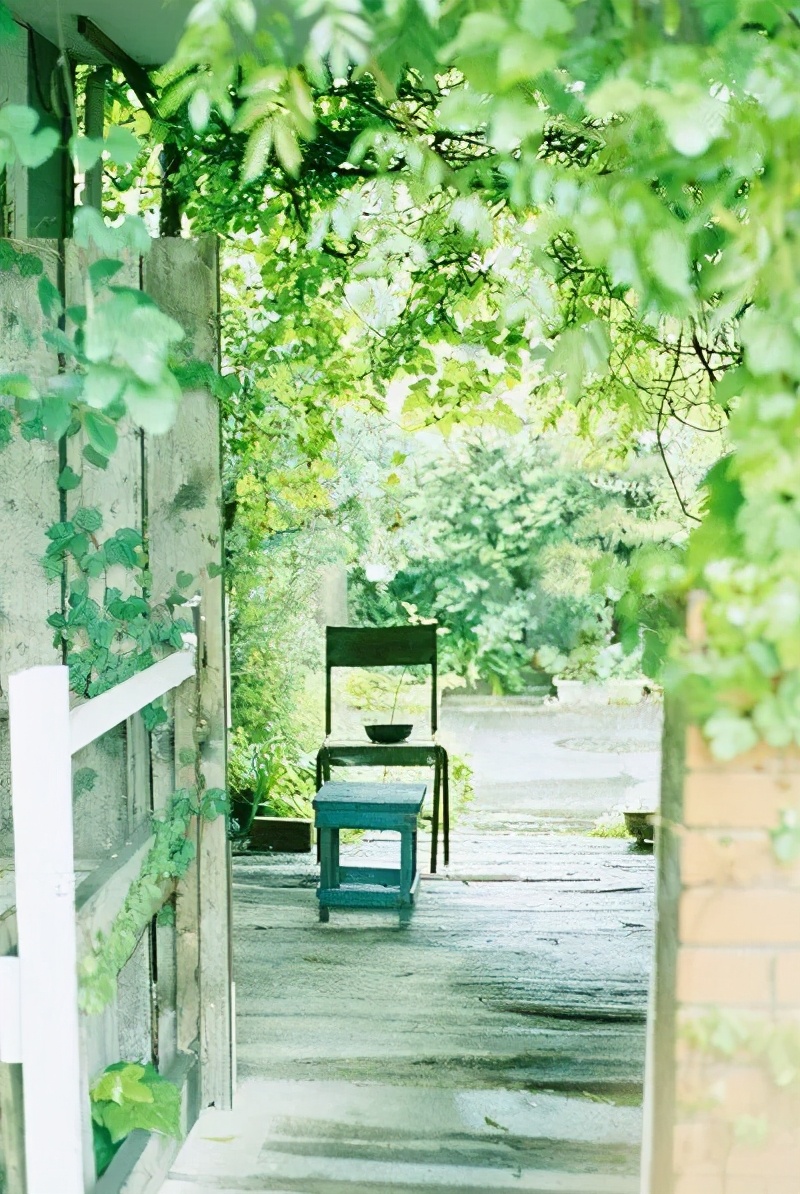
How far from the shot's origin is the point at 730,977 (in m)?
1.12

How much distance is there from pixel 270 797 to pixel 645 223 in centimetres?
415

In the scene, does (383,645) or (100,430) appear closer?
(100,430)

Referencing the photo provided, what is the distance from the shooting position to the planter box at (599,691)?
7.77 meters

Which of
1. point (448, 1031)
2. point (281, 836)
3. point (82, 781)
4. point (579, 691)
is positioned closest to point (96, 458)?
point (82, 781)

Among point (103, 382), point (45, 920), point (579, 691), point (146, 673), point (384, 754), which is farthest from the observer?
point (579, 691)

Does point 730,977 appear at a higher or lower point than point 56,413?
lower

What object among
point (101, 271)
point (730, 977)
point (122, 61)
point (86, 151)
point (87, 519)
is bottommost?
point (730, 977)

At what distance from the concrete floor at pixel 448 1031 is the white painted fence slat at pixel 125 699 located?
0.97 metres

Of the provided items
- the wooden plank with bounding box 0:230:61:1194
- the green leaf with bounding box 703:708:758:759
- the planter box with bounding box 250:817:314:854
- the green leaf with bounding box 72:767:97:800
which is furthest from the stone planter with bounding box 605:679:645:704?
the green leaf with bounding box 703:708:758:759

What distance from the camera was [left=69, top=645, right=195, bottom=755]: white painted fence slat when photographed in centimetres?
158

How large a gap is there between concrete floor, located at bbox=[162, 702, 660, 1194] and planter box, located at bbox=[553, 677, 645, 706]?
3.02 m

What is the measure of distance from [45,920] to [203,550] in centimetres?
99

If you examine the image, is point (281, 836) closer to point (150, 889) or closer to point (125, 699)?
point (150, 889)

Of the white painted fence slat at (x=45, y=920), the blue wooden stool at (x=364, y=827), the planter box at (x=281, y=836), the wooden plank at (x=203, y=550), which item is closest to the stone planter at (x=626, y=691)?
the planter box at (x=281, y=836)
